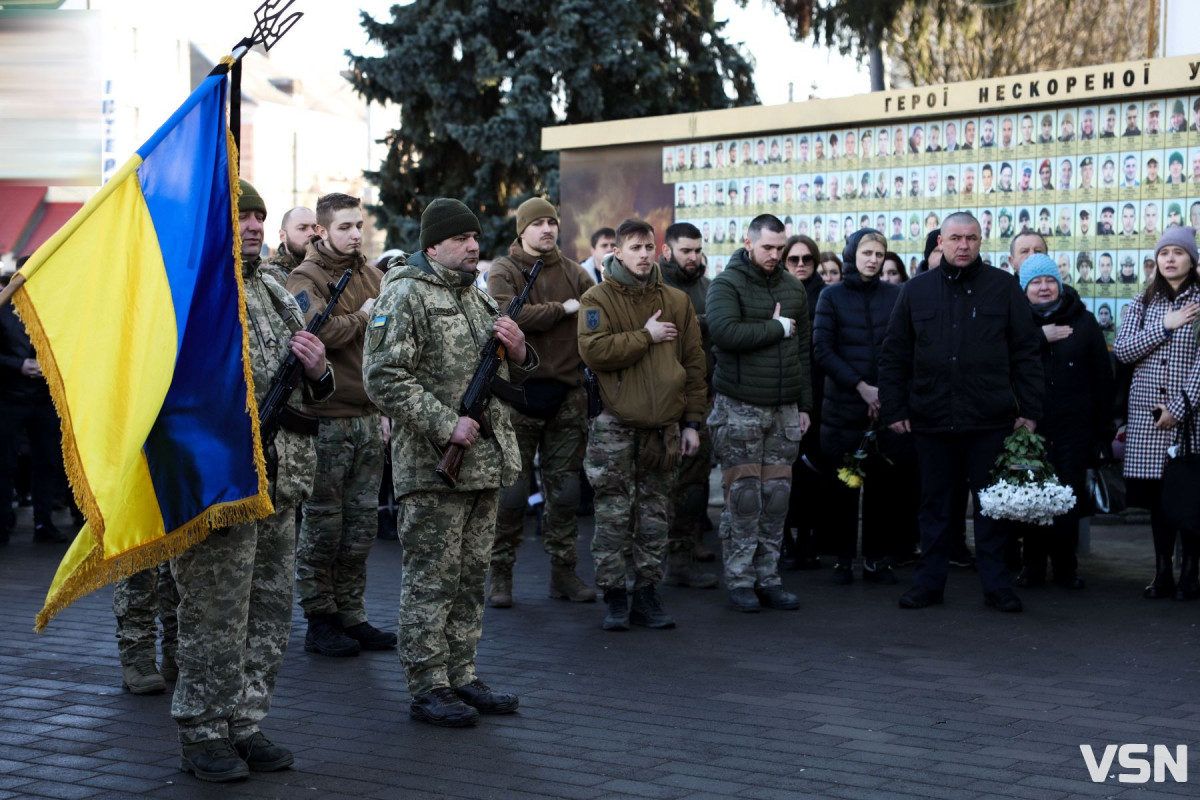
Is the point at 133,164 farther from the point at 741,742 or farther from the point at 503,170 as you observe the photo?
the point at 503,170

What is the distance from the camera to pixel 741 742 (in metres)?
5.50

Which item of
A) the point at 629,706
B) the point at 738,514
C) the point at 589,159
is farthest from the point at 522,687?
the point at 589,159

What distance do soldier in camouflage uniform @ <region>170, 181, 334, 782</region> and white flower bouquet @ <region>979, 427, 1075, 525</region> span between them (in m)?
4.07

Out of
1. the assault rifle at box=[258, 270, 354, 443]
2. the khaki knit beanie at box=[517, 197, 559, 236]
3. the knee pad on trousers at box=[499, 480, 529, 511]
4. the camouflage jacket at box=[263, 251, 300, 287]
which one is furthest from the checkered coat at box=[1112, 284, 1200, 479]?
the assault rifle at box=[258, 270, 354, 443]

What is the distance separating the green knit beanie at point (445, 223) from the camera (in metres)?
5.94

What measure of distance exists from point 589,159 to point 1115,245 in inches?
203

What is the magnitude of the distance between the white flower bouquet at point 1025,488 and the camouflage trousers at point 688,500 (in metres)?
1.71

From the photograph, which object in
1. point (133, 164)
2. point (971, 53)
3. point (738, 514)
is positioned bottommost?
point (738, 514)

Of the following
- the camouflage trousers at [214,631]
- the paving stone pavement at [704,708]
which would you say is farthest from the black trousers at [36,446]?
the camouflage trousers at [214,631]

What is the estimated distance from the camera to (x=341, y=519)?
7262 mm

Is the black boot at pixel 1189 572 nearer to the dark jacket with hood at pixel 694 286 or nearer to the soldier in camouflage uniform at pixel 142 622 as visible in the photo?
the dark jacket with hood at pixel 694 286

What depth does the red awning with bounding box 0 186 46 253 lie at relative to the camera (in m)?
2.82

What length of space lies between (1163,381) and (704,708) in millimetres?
4079

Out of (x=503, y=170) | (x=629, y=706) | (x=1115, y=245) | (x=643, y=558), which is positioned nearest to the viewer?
(x=629, y=706)
